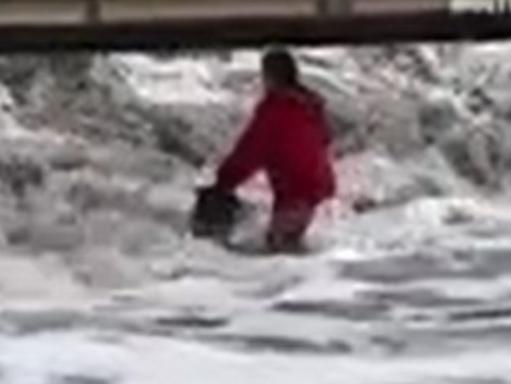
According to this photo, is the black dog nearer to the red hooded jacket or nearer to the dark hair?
the red hooded jacket

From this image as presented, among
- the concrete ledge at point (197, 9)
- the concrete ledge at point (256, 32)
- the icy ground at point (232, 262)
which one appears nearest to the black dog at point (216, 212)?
the icy ground at point (232, 262)

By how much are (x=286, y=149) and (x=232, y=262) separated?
49 centimetres

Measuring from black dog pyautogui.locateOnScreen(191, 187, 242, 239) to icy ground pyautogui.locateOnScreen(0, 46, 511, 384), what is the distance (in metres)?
0.05

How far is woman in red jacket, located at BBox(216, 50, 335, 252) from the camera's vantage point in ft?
11.6

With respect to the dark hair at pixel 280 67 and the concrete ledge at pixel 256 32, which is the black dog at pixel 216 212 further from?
the concrete ledge at pixel 256 32

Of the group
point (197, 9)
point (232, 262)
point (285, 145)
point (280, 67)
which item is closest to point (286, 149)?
point (285, 145)

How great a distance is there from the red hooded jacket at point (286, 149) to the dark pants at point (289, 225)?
0.05 m

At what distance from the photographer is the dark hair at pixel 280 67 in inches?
135

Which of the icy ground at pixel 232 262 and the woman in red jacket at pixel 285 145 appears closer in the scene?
the icy ground at pixel 232 262

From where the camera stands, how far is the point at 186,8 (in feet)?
11.5

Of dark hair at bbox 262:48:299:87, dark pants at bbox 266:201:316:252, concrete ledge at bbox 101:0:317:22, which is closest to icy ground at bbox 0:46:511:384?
dark pants at bbox 266:201:316:252

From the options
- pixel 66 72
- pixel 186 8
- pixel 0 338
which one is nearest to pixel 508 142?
pixel 66 72

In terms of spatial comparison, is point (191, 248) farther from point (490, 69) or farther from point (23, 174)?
point (490, 69)

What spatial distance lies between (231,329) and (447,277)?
74cm
